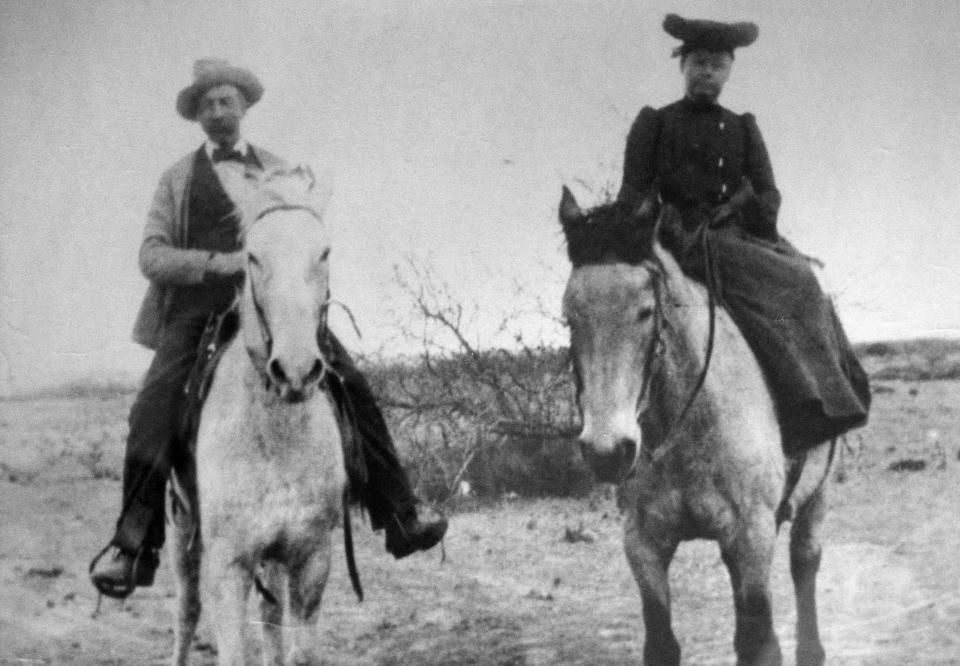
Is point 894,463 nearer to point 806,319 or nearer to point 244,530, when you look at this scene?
point 806,319

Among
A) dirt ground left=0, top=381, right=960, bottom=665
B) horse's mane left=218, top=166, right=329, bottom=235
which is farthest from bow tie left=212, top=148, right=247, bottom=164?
dirt ground left=0, top=381, right=960, bottom=665

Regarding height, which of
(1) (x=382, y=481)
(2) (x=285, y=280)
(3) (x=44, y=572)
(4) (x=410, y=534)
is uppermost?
(2) (x=285, y=280)

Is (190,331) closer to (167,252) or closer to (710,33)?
(167,252)

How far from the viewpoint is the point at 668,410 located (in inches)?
149

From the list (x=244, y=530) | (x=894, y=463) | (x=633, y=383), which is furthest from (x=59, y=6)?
(x=894, y=463)

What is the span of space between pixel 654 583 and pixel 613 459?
797 mm

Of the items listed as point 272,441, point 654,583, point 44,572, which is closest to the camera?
point 272,441

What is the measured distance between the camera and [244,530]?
138 inches

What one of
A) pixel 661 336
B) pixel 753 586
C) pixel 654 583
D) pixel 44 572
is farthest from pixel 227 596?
pixel 44 572

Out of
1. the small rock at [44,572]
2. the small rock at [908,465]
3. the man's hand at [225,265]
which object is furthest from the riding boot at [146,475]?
the small rock at [908,465]

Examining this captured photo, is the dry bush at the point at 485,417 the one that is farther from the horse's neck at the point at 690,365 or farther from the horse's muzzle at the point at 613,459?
the horse's muzzle at the point at 613,459

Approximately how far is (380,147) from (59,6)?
1717mm

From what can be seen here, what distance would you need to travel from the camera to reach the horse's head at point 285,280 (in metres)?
3.30

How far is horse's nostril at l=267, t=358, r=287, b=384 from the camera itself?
329 cm
